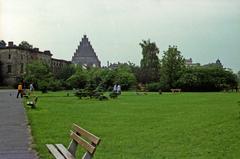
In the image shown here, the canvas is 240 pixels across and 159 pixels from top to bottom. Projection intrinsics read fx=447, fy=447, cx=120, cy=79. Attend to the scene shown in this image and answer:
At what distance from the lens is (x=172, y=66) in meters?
95.8

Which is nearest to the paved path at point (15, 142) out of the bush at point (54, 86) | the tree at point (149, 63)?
the bush at point (54, 86)

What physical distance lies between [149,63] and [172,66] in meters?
23.8

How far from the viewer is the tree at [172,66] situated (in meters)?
93.3

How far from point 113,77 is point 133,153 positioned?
89.1m

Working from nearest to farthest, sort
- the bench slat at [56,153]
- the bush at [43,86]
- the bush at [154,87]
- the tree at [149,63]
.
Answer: the bench slat at [56,153], the bush at [43,86], the bush at [154,87], the tree at [149,63]

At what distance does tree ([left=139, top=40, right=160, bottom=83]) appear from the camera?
114750 millimetres

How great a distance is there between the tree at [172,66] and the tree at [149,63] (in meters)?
17.0

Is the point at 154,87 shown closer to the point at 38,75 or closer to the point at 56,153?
the point at 38,75

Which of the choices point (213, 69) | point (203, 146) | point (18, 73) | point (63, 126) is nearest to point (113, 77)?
point (213, 69)

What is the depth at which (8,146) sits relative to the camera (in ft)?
39.9

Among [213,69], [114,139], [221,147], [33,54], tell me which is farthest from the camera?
[33,54]

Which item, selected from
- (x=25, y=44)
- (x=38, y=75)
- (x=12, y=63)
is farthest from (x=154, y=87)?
(x=25, y=44)

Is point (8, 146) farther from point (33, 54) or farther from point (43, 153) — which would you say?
point (33, 54)

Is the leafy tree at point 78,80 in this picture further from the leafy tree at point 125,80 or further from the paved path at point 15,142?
the paved path at point 15,142
